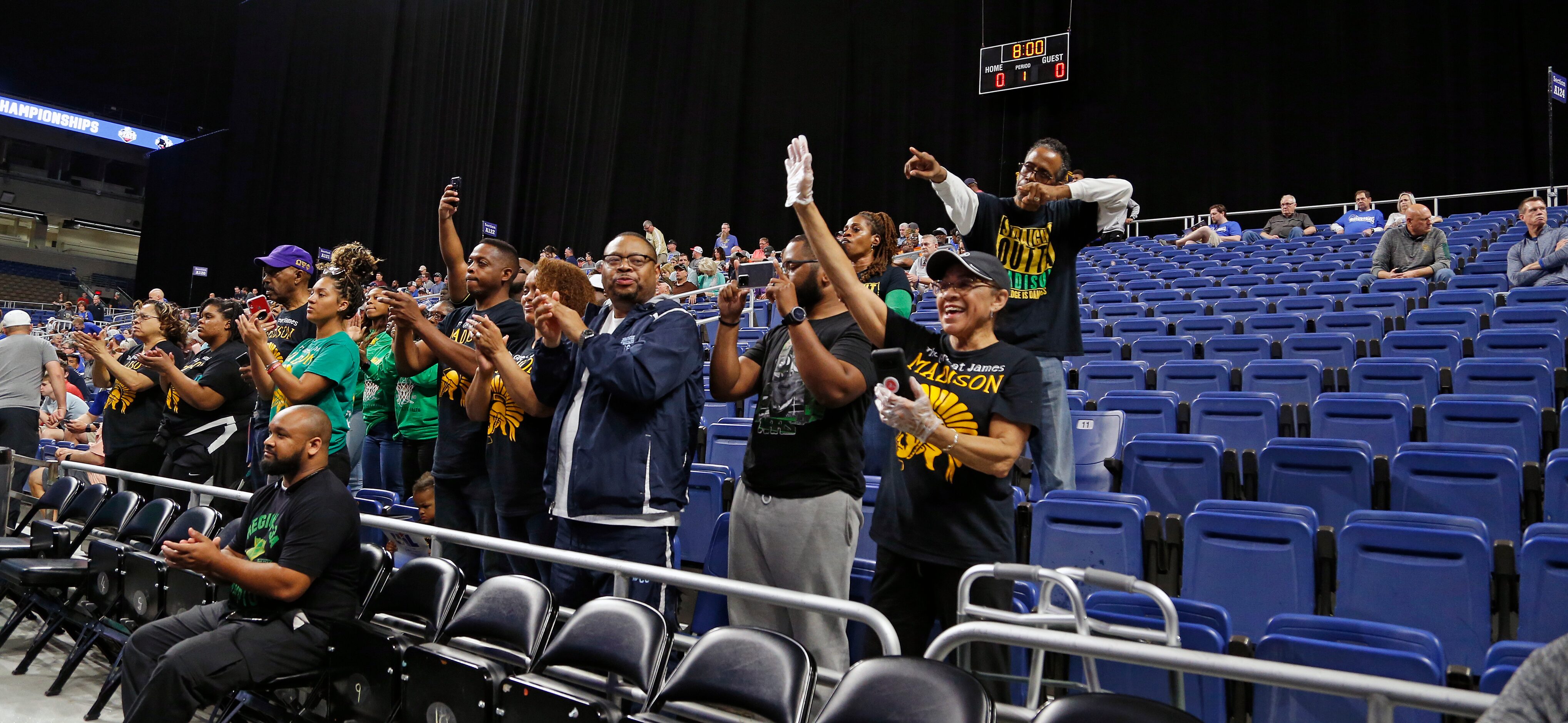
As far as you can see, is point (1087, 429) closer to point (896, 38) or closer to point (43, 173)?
point (896, 38)

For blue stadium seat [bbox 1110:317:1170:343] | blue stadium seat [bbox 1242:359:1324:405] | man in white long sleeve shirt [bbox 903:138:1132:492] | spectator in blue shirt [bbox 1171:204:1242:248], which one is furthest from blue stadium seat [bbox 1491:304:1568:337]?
spectator in blue shirt [bbox 1171:204:1242:248]

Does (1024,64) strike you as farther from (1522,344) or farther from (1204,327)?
(1522,344)

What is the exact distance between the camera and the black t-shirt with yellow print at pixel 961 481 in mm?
2211

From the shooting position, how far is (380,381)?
14.8ft

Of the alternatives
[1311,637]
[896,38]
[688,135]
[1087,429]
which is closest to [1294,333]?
[1087,429]

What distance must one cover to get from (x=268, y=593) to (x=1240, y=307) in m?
6.57

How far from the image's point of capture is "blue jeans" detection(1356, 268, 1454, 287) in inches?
286

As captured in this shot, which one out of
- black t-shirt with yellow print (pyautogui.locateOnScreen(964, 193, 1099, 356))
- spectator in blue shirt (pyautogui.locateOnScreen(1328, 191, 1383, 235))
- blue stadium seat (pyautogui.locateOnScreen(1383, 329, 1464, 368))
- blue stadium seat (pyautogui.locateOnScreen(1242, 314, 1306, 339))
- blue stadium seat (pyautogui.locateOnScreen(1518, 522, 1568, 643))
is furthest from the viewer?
spectator in blue shirt (pyautogui.locateOnScreen(1328, 191, 1383, 235))

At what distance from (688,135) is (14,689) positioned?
16.6m

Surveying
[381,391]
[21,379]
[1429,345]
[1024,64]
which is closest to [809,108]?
[1024,64]

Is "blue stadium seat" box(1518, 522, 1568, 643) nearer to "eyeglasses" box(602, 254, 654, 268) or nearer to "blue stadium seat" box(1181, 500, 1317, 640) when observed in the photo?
"blue stadium seat" box(1181, 500, 1317, 640)

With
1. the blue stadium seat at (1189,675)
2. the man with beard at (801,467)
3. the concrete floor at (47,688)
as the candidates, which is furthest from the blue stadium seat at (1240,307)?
the concrete floor at (47,688)

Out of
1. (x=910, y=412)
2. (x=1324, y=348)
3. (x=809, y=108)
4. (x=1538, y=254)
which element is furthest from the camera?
(x=809, y=108)

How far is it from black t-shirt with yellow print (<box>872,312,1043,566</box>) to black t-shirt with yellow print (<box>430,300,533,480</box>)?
5.58 feet
